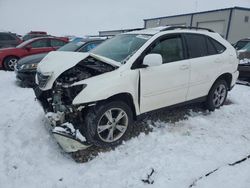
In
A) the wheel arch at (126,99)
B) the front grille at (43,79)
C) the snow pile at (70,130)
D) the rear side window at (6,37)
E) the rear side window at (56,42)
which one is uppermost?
the front grille at (43,79)

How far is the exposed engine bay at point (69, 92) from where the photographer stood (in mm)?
3492

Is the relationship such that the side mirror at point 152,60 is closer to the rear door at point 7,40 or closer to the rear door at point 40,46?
the rear door at point 40,46

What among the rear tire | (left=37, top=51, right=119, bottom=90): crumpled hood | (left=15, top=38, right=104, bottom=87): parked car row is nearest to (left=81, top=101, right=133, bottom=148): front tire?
(left=37, top=51, right=119, bottom=90): crumpled hood

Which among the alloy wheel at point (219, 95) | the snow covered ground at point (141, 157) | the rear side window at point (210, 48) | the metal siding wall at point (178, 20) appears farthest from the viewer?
the metal siding wall at point (178, 20)

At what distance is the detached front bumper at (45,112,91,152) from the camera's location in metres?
3.29

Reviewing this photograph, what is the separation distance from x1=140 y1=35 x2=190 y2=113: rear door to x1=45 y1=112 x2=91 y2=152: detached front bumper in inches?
44.7

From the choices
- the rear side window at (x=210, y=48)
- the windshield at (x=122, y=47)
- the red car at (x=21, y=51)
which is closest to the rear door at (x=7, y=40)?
the red car at (x=21, y=51)

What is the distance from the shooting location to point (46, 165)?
3266 millimetres

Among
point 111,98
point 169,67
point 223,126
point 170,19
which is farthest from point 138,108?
point 170,19

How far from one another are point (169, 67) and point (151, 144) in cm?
135

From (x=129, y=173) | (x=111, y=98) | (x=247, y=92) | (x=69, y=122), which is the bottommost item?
(x=247, y=92)

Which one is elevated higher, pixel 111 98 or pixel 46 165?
pixel 111 98

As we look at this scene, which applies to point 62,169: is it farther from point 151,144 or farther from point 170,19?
point 170,19

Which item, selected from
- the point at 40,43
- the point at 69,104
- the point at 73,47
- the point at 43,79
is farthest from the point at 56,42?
the point at 69,104
